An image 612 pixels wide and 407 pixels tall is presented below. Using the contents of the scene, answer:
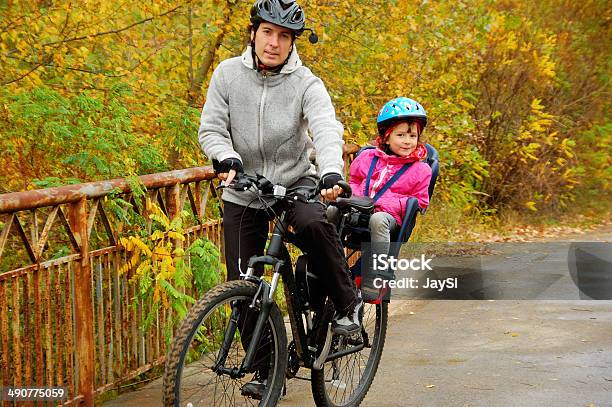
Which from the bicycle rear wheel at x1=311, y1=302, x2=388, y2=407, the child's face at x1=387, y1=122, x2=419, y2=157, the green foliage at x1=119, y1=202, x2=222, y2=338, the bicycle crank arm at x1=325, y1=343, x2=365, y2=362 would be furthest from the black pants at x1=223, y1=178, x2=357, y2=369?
the child's face at x1=387, y1=122, x2=419, y2=157

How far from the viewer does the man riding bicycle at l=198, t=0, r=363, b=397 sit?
4.85 metres

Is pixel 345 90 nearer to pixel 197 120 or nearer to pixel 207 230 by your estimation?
pixel 197 120

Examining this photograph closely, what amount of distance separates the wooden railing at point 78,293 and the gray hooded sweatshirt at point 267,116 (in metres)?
0.86

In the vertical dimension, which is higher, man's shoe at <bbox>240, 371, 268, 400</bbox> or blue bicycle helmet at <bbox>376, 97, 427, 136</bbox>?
blue bicycle helmet at <bbox>376, 97, 427, 136</bbox>

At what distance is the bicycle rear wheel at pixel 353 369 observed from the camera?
5.38 m

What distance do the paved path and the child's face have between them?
1.49 m

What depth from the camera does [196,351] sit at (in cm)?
460

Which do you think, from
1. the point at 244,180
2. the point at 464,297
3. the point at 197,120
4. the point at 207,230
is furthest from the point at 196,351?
the point at 464,297

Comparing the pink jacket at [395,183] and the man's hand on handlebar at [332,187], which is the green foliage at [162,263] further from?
the man's hand on handlebar at [332,187]

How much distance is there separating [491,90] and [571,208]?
317 cm

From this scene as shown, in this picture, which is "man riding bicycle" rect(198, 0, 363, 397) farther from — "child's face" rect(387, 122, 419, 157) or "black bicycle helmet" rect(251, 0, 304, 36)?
"child's face" rect(387, 122, 419, 157)

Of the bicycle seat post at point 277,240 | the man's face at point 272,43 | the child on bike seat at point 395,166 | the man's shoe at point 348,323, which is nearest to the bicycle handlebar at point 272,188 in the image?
the bicycle seat post at point 277,240

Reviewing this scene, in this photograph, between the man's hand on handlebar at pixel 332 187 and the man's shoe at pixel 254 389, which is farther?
the man's shoe at pixel 254 389

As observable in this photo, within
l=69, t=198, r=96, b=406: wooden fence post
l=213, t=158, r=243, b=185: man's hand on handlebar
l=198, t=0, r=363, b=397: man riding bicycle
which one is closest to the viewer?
l=213, t=158, r=243, b=185: man's hand on handlebar
